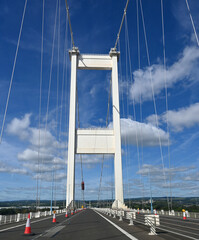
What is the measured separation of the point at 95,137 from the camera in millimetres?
37875

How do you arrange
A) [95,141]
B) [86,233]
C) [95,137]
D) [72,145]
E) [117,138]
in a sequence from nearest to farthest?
[86,233] < [72,145] < [117,138] < [95,141] < [95,137]

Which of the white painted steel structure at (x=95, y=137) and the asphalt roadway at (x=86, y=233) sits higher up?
the white painted steel structure at (x=95, y=137)

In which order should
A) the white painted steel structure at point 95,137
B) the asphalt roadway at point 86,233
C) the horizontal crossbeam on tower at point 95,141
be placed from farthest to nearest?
the horizontal crossbeam on tower at point 95,141, the white painted steel structure at point 95,137, the asphalt roadway at point 86,233

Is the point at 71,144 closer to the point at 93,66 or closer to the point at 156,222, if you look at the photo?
the point at 93,66

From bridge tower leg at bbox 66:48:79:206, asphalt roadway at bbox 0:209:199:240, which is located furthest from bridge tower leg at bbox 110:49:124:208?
asphalt roadway at bbox 0:209:199:240

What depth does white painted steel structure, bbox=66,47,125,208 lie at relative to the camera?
3422 cm

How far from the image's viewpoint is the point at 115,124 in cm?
3747

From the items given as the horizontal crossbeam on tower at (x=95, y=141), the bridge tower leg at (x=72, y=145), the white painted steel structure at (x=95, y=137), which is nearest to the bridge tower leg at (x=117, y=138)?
the white painted steel structure at (x=95, y=137)

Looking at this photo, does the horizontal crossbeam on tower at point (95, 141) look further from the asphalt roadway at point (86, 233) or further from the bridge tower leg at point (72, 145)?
the asphalt roadway at point (86, 233)

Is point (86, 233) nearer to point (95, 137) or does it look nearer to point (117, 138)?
point (117, 138)

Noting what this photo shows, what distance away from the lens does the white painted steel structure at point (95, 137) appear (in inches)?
1347

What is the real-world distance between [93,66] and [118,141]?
14088mm

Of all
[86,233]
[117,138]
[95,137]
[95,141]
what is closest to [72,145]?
[95,141]

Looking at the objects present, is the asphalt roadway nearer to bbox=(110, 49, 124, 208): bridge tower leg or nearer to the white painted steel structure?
bbox=(110, 49, 124, 208): bridge tower leg
